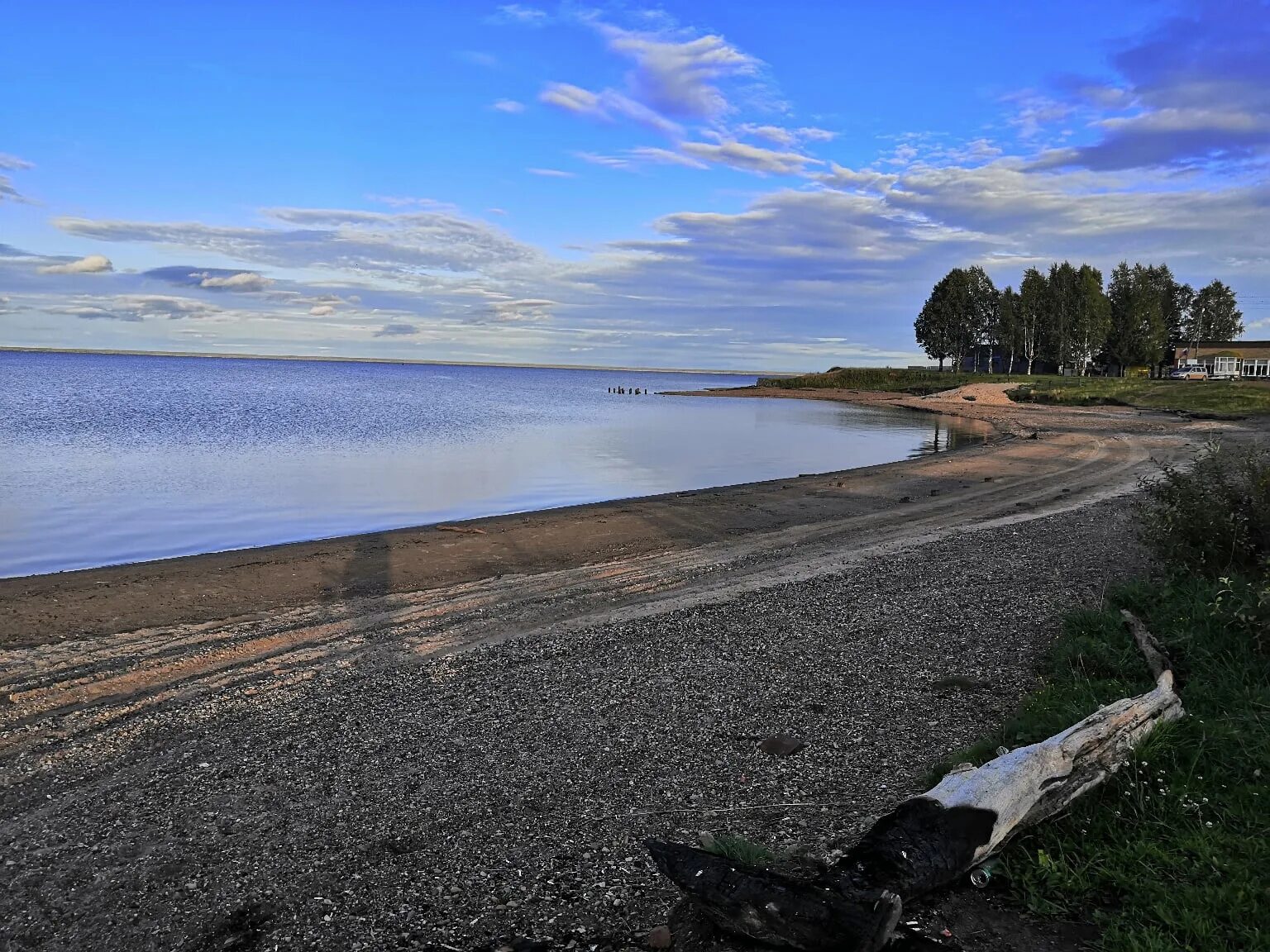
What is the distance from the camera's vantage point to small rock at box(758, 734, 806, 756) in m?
6.15

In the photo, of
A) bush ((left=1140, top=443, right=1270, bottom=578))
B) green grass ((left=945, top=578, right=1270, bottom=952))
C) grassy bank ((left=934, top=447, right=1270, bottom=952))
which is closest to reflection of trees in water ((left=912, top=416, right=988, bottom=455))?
bush ((left=1140, top=443, right=1270, bottom=578))

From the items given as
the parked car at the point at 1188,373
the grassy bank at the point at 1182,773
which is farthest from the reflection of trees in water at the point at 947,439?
the parked car at the point at 1188,373

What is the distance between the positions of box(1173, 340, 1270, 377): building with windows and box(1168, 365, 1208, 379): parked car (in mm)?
964

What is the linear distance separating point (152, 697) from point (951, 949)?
24.1 ft

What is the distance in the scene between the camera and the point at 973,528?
15.5 meters

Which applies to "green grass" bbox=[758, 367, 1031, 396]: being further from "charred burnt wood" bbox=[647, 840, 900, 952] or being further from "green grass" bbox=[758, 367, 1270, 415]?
"charred burnt wood" bbox=[647, 840, 900, 952]

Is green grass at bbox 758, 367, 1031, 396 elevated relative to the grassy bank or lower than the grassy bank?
elevated

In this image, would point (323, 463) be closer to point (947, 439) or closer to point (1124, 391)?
point (947, 439)

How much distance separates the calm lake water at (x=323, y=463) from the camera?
58.0 feet

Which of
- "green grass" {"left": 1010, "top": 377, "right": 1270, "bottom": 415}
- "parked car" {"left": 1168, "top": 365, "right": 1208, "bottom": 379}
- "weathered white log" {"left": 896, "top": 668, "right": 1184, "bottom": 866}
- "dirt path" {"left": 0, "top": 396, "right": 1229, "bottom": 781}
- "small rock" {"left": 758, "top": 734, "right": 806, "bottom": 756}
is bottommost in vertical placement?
"dirt path" {"left": 0, "top": 396, "right": 1229, "bottom": 781}

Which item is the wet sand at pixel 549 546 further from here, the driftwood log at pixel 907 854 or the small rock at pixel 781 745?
the driftwood log at pixel 907 854

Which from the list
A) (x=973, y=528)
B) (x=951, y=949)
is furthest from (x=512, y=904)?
(x=973, y=528)

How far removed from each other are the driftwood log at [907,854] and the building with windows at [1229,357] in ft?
317

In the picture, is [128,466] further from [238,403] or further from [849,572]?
[238,403]
